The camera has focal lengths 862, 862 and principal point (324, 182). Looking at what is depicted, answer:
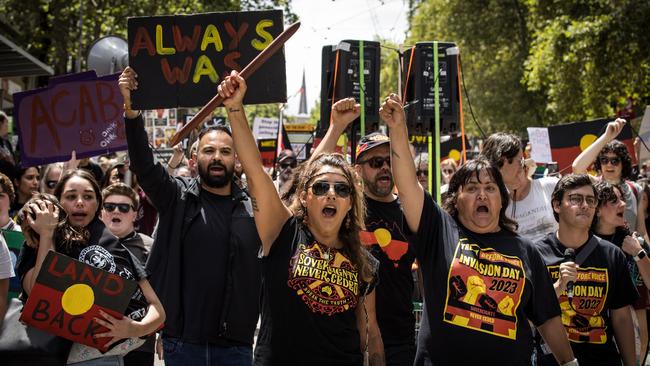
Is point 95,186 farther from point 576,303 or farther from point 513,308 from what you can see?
point 576,303

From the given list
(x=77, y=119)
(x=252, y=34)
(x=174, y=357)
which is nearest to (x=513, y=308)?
(x=174, y=357)

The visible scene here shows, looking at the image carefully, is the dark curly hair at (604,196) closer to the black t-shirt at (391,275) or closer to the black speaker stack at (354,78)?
the black t-shirt at (391,275)

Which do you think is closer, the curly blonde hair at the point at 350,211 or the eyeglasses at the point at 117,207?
the curly blonde hair at the point at 350,211

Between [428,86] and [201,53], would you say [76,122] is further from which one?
[428,86]

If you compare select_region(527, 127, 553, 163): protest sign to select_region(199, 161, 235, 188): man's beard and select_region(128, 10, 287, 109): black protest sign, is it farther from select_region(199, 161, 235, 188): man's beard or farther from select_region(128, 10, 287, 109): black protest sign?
select_region(199, 161, 235, 188): man's beard

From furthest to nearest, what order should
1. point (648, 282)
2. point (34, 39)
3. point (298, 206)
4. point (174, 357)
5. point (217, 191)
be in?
point (34, 39) → point (648, 282) → point (217, 191) → point (174, 357) → point (298, 206)

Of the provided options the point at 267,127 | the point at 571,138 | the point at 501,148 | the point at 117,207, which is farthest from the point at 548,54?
the point at 117,207

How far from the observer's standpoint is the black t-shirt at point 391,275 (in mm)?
5012

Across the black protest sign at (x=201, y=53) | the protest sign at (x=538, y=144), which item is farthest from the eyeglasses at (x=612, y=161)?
the protest sign at (x=538, y=144)

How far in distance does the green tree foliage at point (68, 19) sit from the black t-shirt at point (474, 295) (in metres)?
17.7

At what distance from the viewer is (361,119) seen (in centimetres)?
711

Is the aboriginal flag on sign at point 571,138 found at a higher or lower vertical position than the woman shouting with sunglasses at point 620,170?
higher

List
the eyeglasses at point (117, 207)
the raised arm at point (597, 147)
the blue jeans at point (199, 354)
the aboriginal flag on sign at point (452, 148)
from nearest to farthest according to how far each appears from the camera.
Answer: the blue jeans at point (199, 354)
the eyeglasses at point (117, 207)
the raised arm at point (597, 147)
the aboriginal flag on sign at point (452, 148)

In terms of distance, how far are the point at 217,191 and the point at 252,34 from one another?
0.94 meters
